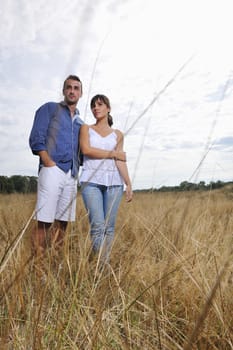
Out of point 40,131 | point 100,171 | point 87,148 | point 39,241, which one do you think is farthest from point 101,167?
point 39,241

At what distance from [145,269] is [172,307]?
0.33m

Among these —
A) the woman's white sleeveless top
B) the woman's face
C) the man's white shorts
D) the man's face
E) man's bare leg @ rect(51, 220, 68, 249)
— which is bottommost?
man's bare leg @ rect(51, 220, 68, 249)

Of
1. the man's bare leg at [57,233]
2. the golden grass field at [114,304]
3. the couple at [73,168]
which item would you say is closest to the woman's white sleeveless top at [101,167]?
the couple at [73,168]

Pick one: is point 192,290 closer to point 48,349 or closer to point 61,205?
point 48,349

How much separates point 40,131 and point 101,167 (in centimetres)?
47

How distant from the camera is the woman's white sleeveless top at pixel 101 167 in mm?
2547

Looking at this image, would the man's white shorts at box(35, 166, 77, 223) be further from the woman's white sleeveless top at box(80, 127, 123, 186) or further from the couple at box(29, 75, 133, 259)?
the woman's white sleeveless top at box(80, 127, 123, 186)

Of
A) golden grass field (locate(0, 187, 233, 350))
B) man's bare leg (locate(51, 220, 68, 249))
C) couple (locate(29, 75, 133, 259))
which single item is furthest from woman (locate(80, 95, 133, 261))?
golden grass field (locate(0, 187, 233, 350))

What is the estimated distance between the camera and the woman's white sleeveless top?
255 centimetres

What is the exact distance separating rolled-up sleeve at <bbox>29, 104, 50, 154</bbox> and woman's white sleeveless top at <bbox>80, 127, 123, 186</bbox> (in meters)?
0.34

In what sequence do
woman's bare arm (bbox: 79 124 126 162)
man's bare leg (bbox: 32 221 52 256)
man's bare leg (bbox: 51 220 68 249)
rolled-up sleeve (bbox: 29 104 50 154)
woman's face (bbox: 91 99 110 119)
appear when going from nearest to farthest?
man's bare leg (bbox: 32 221 52 256) < man's bare leg (bbox: 51 220 68 249) < rolled-up sleeve (bbox: 29 104 50 154) < woman's bare arm (bbox: 79 124 126 162) < woman's face (bbox: 91 99 110 119)

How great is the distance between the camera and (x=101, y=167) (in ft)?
8.27

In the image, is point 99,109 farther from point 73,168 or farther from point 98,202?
point 98,202

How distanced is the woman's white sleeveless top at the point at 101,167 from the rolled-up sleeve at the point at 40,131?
338 millimetres
